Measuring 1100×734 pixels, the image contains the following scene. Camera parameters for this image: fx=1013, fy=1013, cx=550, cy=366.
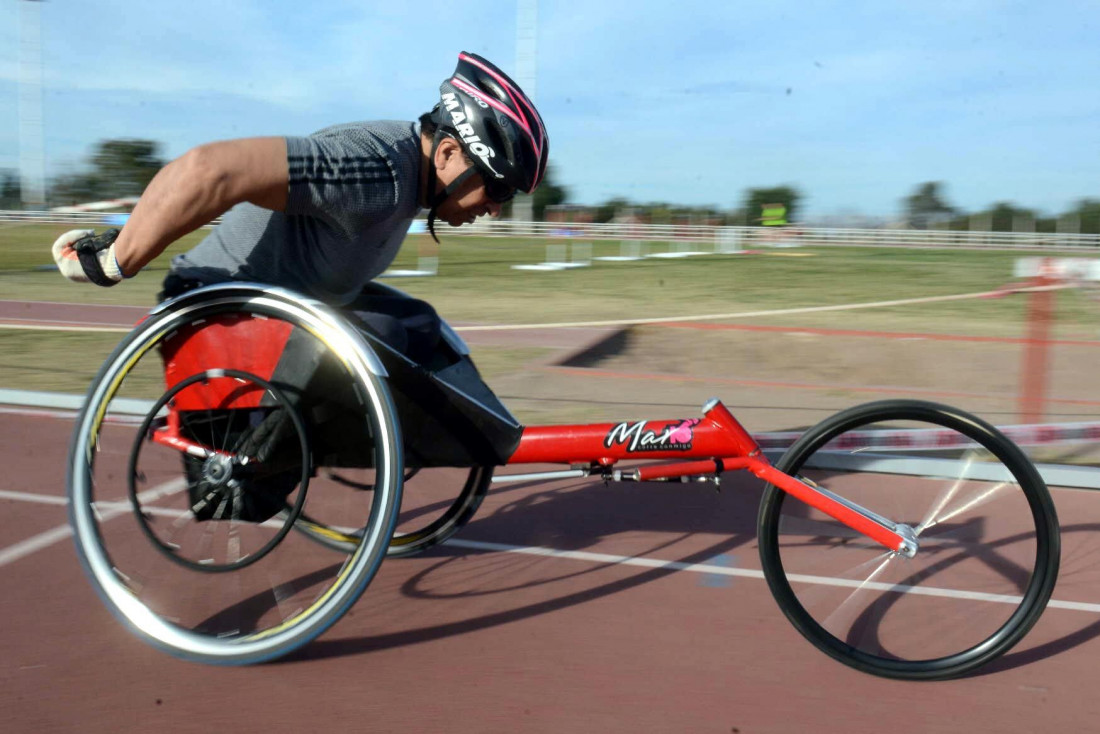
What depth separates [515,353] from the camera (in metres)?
9.32

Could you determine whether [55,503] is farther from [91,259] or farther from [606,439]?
[606,439]

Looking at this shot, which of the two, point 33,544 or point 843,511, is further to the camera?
point 33,544

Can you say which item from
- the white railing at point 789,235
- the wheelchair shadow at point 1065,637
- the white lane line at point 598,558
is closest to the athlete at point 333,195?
the white lane line at point 598,558

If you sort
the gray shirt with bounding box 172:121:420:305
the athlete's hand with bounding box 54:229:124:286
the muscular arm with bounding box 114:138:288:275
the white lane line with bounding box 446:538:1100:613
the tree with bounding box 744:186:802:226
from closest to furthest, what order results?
the muscular arm with bounding box 114:138:288:275
the gray shirt with bounding box 172:121:420:305
the athlete's hand with bounding box 54:229:124:286
the white lane line with bounding box 446:538:1100:613
the tree with bounding box 744:186:802:226

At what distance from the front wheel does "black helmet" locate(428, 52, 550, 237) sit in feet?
3.98

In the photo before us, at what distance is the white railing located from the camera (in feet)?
149

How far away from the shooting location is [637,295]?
17.2m

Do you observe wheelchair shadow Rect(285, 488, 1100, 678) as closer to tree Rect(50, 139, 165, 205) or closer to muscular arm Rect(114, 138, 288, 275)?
muscular arm Rect(114, 138, 288, 275)

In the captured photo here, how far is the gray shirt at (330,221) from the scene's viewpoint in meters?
2.72

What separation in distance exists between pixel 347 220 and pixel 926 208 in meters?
62.2

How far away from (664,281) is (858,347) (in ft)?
32.9

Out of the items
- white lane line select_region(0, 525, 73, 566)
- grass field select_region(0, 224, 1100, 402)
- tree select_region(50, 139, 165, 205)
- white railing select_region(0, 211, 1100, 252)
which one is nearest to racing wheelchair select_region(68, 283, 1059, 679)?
white lane line select_region(0, 525, 73, 566)

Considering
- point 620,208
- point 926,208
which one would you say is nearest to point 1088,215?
point 926,208

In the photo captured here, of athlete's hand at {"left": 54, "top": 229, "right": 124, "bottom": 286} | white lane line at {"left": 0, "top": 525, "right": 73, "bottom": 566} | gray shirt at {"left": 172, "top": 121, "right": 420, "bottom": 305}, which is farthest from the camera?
white lane line at {"left": 0, "top": 525, "right": 73, "bottom": 566}
